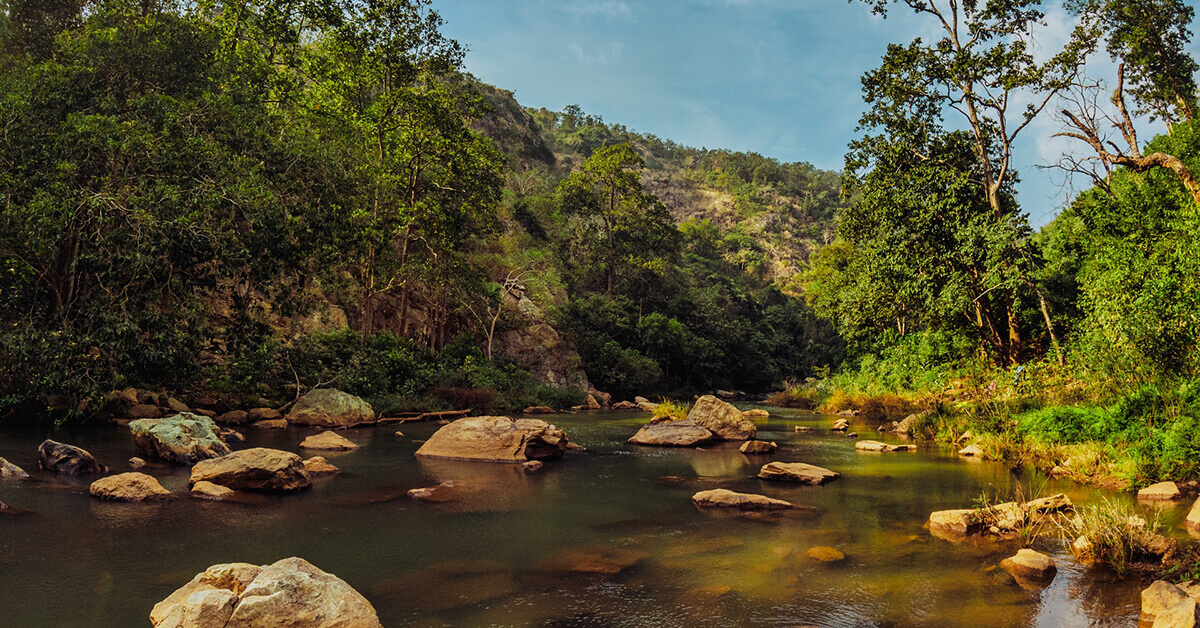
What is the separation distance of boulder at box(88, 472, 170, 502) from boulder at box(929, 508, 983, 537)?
10.5 m

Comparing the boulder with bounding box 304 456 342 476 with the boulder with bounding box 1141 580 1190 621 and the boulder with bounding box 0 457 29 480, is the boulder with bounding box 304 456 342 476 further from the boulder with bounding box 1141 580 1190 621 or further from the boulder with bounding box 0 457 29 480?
the boulder with bounding box 1141 580 1190 621

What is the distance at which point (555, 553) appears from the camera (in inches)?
274

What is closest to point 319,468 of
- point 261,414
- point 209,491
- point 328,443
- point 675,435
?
point 209,491

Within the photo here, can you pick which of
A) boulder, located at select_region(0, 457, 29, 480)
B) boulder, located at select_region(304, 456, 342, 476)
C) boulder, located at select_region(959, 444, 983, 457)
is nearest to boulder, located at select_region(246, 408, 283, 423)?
boulder, located at select_region(304, 456, 342, 476)

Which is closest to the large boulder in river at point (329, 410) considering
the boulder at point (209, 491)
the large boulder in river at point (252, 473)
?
the large boulder in river at point (252, 473)

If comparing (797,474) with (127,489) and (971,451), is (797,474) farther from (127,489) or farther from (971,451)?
(127,489)

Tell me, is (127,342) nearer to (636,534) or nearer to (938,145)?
(636,534)

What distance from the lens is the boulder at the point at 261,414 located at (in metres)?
A: 19.0

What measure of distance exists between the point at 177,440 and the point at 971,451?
54.2 feet

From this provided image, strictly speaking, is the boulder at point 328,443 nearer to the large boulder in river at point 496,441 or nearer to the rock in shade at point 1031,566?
the large boulder in river at point 496,441

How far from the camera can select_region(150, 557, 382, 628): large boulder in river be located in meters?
4.13

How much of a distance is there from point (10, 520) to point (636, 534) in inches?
287

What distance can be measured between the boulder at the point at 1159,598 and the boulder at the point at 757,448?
407 inches

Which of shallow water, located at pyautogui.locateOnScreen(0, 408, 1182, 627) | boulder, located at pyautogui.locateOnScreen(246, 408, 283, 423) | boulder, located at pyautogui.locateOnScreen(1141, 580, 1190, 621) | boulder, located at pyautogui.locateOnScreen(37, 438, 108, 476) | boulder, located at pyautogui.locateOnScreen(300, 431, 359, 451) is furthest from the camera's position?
boulder, located at pyautogui.locateOnScreen(246, 408, 283, 423)
